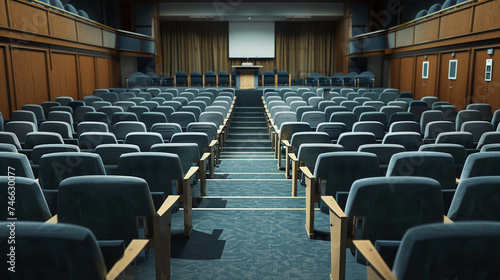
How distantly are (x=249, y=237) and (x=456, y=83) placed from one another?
994 centimetres

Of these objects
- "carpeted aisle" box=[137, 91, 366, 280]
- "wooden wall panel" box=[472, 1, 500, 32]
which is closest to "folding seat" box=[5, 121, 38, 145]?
"carpeted aisle" box=[137, 91, 366, 280]

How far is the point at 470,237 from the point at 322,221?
2363 mm

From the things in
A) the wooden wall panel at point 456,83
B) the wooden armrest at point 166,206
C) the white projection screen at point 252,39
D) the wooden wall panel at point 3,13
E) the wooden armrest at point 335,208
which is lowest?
the wooden armrest at point 166,206

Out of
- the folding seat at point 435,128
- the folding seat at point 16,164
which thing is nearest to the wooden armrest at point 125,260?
the folding seat at point 16,164

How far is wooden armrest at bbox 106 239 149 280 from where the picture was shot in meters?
1.60

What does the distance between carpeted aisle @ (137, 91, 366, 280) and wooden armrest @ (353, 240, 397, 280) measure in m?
0.84

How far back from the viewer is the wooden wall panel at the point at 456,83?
33.6 feet

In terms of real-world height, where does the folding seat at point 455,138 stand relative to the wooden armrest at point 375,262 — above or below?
above

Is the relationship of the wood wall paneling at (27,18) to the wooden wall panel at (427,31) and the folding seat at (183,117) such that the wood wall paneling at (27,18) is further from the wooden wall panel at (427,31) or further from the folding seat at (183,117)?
the wooden wall panel at (427,31)

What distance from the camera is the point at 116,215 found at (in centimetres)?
216

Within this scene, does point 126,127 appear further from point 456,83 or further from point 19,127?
point 456,83

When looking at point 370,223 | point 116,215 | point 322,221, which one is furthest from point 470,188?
point 116,215

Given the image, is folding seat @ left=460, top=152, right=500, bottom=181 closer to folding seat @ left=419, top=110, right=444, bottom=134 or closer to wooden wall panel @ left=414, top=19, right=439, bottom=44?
folding seat @ left=419, top=110, right=444, bottom=134

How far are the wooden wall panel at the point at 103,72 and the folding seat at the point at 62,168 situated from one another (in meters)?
12.0
